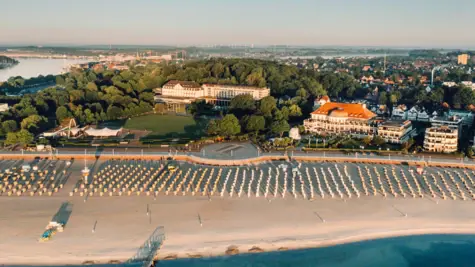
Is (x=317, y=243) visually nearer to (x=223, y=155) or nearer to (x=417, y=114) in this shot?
(x=223, y=155)

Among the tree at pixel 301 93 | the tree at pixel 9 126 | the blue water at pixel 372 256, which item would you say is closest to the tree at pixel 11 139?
the tree at pixel 9 126

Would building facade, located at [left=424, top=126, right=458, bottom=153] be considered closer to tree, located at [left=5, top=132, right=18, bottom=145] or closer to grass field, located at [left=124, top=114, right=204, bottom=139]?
grass field, located at [left=124, top=114, right=204, bottom=139]

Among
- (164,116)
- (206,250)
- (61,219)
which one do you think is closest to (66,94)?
(164,116)

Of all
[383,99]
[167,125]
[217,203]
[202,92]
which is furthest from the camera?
[202,92]

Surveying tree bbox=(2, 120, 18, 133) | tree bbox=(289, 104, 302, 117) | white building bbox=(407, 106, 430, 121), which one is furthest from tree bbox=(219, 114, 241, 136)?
white building bbox=(407, 106, 430, 121)

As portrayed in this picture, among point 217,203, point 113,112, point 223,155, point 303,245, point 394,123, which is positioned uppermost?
point 394,123

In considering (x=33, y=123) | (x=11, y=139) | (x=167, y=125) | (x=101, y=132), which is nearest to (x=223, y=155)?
(x=101, y=132)

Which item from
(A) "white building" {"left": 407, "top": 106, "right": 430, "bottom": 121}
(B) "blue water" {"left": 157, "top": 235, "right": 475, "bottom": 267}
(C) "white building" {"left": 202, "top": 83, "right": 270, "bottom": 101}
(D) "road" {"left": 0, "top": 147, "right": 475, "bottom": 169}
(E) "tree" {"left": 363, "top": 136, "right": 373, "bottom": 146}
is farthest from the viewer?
(C) "white building" {"left": 202, "top": 83, "right": 270, "bottom": 101}
